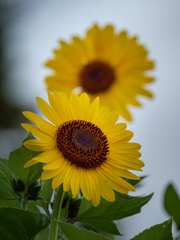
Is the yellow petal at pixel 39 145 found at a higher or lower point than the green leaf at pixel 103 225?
higher

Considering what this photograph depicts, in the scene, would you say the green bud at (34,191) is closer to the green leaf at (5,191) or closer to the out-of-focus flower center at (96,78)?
the green leaf at (5,191)

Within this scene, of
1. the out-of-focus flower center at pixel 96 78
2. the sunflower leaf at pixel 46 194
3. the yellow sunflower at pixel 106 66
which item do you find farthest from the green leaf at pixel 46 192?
the out-of-focus flower center at pixel 96 78

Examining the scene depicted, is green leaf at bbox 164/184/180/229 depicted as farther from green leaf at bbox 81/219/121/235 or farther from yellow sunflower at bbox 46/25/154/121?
yellow sunflower at bbox 46/25/154/121

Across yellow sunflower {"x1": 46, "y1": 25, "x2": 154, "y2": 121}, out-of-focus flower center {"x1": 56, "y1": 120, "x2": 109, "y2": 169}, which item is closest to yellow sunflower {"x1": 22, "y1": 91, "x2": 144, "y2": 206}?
out-of-focus flower center {"x1": 56, "y1": 120, "x2": 109, "y2": 169}

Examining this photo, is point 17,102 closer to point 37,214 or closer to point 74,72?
point 74,72

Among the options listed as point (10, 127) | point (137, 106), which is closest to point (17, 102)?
point (10, 127)

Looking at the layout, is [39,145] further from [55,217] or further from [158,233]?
[158,233]

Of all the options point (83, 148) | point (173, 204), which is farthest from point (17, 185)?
point (173, 204)
